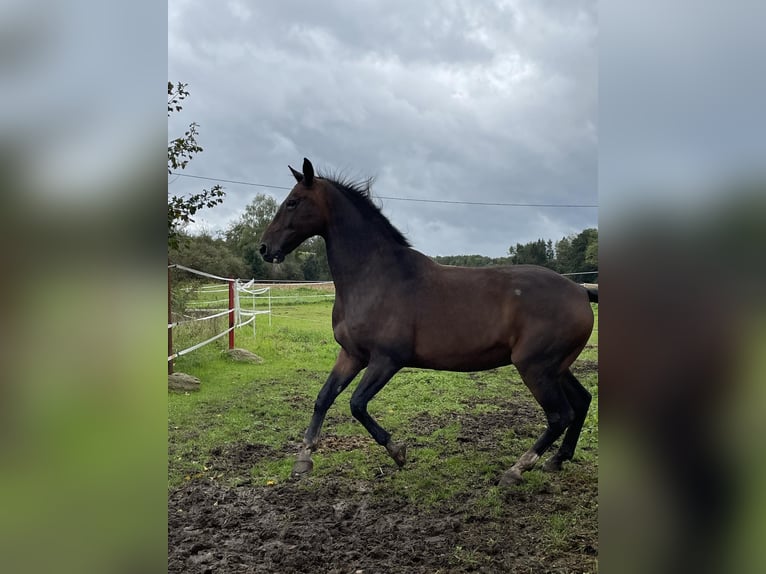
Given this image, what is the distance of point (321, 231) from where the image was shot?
3.56m

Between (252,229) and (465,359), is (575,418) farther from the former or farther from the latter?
(252,229)

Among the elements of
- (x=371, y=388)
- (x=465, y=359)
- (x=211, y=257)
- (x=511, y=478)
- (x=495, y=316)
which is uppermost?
(x=211, y=257)

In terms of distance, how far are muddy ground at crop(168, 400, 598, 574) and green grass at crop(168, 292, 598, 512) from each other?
115mm

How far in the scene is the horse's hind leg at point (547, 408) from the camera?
3295mm

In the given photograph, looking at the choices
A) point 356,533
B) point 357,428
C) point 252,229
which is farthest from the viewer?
point 252,229

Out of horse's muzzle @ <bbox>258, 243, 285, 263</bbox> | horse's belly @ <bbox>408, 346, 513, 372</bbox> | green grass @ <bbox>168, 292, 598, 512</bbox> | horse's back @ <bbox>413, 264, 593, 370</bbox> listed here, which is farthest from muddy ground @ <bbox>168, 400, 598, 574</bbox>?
horse's muzzle @ <bbox>258, 243, 285, 263</bbox>

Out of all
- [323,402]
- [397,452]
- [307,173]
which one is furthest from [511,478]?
[307,173]

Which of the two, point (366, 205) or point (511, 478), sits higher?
point (366, 205)

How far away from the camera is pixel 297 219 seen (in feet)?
11.2

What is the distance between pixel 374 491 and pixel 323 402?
2.23ft
